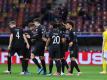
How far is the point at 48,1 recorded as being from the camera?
116 feet

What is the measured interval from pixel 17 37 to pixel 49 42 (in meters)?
1.47

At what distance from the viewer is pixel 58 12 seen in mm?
34375

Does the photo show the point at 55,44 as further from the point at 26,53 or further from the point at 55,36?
the point at 26,53

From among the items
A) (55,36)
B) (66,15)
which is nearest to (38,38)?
(55,36)

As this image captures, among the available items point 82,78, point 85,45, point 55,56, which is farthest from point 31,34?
point 85,45

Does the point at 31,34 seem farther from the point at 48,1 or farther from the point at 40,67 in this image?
the point at 48,1

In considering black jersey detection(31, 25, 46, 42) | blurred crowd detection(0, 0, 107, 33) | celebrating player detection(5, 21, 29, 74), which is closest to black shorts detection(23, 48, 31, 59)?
celebrating player detection(5, 21, 29, 74)

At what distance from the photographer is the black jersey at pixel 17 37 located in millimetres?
23594

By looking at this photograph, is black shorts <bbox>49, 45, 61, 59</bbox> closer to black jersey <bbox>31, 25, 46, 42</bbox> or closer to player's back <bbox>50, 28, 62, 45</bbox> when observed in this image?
player's back <bbox>50, 28, 62, 45</bbox>

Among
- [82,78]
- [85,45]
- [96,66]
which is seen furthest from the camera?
[85,45]

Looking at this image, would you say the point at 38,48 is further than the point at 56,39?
Yes

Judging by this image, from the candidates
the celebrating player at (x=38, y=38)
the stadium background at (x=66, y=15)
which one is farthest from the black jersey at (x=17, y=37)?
the stadium background at (x=66, y=15)

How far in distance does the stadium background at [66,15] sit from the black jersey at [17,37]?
9.06 metres

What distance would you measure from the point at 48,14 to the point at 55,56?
11.8 meters
